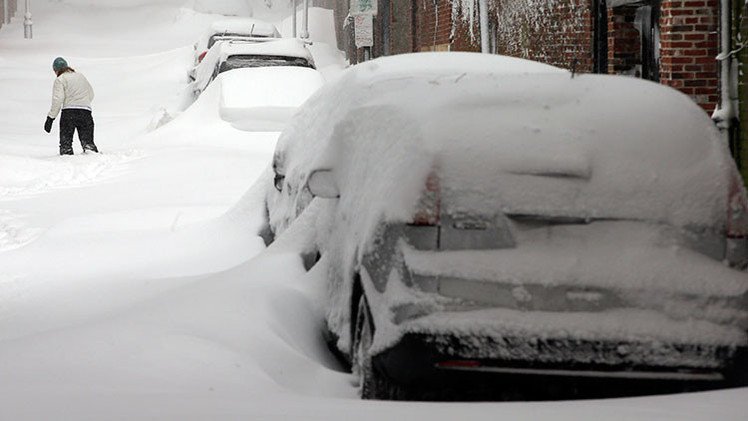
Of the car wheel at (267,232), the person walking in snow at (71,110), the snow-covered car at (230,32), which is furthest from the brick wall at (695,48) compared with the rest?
the snow-covered car at (230,32)

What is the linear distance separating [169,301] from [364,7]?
11223 millimetres

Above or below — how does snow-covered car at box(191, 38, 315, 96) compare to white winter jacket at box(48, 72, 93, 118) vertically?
above

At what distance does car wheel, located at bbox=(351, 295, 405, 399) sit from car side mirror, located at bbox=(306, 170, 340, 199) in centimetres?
73

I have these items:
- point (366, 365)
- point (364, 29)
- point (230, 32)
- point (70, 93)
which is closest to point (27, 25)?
point (230, 32)

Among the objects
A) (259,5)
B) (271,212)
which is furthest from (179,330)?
(259,5)

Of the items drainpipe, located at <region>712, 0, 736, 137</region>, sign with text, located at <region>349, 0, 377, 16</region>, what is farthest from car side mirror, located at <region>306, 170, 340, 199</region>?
sign with text, located at <region>349, 0, 377, 16</region>

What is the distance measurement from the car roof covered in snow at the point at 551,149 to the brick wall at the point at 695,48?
6.45m

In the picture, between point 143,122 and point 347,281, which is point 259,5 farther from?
point 347,281

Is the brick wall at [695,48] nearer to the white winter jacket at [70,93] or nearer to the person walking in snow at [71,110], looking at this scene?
the person walking in snow at [71,110]

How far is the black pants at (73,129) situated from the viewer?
19.6 metres

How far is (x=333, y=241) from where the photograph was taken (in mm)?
6398

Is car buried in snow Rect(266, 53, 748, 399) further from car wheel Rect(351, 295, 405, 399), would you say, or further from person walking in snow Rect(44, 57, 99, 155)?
person walking in snow Rect(44, 57, 99, 155)

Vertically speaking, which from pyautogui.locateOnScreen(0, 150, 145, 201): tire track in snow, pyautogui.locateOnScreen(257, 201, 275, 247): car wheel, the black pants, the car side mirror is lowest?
pyautogui.locateOnScreen(0, 150, 145, 201): tire track in snow

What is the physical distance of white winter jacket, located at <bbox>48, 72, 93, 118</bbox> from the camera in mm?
19719
